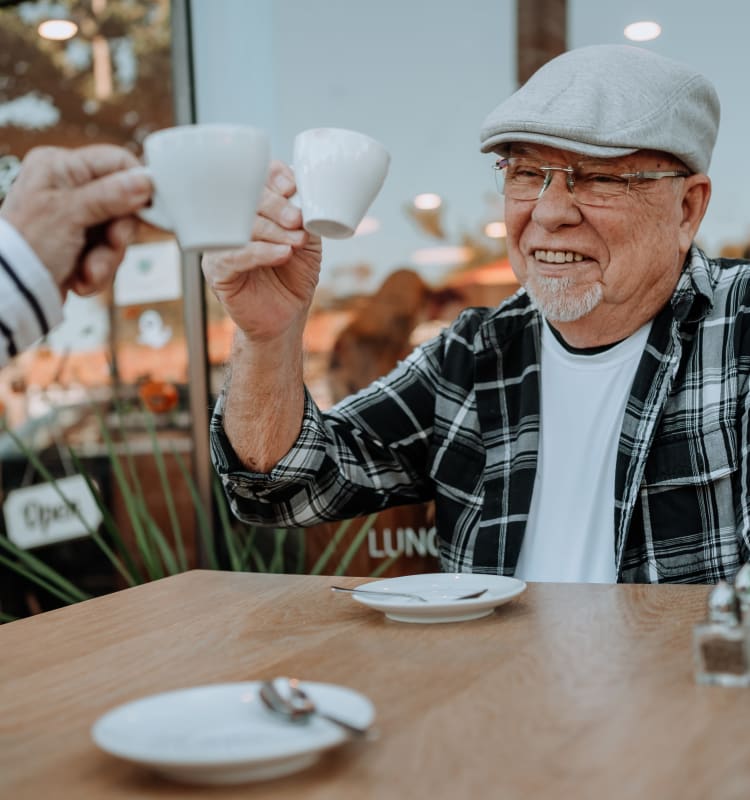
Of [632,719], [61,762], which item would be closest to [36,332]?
[61,762]

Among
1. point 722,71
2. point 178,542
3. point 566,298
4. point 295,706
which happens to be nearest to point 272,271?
point 566,298

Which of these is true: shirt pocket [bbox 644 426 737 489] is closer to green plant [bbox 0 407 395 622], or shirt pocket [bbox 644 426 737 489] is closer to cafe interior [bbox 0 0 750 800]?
cafe interior [bbox 0 0 750 800]

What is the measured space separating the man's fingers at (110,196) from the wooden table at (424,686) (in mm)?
432

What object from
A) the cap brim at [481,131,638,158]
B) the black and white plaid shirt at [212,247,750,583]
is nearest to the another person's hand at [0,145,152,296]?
the black and white plaid shirt at [212,247,750,583]

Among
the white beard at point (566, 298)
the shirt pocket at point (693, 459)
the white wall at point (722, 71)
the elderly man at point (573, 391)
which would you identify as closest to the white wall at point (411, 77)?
the white wall at point (722, 71)

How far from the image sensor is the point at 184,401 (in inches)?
138

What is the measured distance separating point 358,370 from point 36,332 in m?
2.35

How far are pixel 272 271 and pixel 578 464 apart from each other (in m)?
0.66

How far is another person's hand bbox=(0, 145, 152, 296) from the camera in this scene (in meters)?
0.85

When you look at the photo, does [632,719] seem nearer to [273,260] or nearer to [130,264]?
[273,260]

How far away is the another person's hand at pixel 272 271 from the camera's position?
124 centimetres

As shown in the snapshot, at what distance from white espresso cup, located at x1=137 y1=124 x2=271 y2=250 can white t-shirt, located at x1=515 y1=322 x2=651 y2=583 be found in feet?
3.34

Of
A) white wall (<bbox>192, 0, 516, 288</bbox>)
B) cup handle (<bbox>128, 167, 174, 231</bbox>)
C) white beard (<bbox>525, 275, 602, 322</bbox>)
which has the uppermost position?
white wall (<bbox>192, 0, 516, 288</bbox>)

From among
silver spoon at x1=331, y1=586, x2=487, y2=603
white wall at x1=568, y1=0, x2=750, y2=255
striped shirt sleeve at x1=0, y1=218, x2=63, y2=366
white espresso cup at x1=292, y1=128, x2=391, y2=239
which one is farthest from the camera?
white wall at x1=568, y1=0, x2=750, y2=255
